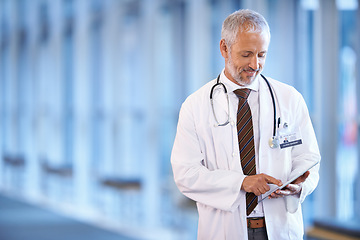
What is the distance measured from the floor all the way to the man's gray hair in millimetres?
4423

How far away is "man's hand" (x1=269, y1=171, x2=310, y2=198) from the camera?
164 cm

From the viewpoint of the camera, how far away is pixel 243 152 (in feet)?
5.77

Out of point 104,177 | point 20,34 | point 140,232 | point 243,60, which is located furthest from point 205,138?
point 20,34

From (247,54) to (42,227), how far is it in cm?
532

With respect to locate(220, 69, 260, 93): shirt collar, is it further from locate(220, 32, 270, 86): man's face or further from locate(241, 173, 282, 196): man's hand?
locate(241, 173, 282, 196): man's hand

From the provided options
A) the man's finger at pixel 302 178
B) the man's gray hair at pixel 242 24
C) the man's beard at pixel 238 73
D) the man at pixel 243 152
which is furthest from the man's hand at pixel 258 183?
the man's gray hair at pixel 242 24

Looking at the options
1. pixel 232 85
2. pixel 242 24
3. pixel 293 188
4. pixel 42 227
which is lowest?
pixel 42 227

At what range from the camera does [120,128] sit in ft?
22.8

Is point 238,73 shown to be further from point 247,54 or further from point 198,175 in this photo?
point 198,175

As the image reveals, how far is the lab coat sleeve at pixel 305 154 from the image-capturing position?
1.70 metres

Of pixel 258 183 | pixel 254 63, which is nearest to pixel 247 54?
pixel 254 63

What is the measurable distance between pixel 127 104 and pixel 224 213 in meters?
5.30

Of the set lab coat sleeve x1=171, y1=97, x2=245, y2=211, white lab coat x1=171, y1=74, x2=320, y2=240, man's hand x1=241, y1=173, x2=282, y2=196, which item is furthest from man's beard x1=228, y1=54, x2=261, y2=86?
man's hand x1=241, y1=173, x2=282, y2=196

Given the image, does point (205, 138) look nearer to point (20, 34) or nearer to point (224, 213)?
point (224, 213)
